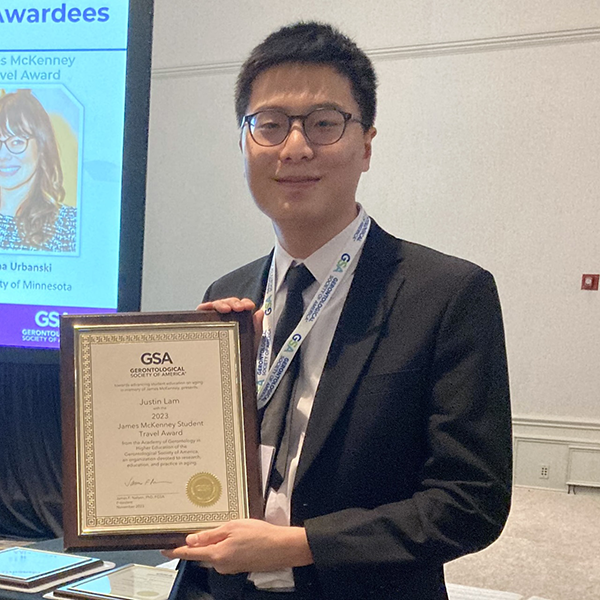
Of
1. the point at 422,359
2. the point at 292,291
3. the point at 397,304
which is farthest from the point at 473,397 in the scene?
the point at 292,291

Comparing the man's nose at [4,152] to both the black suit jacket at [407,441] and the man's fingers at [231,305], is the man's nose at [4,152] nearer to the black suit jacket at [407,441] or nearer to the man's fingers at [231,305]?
the man's fingers at [231,305]

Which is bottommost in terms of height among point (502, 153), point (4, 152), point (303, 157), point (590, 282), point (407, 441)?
point (407, 441)

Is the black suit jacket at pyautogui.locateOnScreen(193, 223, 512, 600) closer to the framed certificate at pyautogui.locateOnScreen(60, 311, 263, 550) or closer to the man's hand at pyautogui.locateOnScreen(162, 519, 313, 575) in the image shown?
the man's hand at pyautogui.locateOnScreen(162, 519, 313, 575)

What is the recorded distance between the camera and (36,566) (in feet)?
6.44

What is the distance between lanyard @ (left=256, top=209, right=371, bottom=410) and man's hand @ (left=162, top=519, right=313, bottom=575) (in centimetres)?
23

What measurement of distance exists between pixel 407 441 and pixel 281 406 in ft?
0.72

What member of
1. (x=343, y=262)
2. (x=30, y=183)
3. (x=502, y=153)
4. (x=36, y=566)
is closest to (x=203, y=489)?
(x=343, y=262)

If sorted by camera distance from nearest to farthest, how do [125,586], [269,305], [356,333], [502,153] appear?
[356,333] → [269,305] → [125,586] → [502,153]

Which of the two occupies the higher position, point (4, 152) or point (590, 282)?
point (4, 152)

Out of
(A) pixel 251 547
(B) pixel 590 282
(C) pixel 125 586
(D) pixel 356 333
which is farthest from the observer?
(B) pixel 590 282

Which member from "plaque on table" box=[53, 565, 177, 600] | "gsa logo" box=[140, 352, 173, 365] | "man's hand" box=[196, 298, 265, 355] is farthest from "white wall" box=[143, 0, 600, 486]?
"gsa logo" box=[140, 352, 173, 365]

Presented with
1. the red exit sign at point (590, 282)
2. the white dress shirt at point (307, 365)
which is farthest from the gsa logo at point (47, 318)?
the red exit sign at point (590, 282)

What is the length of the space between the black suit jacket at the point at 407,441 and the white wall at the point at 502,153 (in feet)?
12.9

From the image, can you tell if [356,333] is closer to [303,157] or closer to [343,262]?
[343,262]
